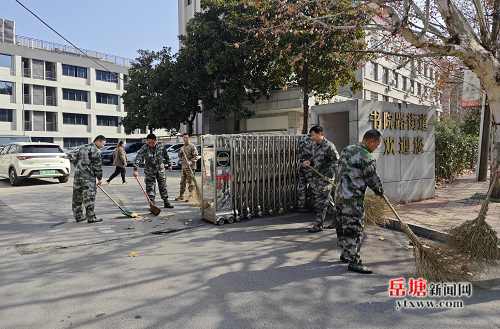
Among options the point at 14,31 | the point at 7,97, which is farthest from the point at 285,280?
the point at 14,31

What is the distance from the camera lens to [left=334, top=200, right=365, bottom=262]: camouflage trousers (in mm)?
4262

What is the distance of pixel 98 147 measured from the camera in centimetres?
711

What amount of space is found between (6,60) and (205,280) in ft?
131

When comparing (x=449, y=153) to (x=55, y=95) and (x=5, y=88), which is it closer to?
(x=55, y=95)

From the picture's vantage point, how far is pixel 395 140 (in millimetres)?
8250

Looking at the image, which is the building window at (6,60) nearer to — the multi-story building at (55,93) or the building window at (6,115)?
the multi-story building at (55,93)

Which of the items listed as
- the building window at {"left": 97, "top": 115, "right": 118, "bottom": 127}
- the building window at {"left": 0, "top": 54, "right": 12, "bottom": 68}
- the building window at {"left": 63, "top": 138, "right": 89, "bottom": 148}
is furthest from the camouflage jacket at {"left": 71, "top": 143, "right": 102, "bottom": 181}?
the building window at {"left": 97, "top": 115, "right": 118, "bottom": 127}

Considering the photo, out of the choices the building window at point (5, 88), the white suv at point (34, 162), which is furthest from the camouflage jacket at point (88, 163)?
the building window at point (5, 88)

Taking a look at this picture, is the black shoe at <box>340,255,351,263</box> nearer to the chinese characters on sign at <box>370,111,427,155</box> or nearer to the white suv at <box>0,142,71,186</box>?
the chinese characters on sign at <box>370,111,427,155</box>

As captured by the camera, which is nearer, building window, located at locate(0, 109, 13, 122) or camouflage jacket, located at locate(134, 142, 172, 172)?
camouflage jacket, located at locate(134, 142, 172, 172)

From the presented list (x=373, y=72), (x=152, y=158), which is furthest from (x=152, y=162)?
(x=373, y=72)

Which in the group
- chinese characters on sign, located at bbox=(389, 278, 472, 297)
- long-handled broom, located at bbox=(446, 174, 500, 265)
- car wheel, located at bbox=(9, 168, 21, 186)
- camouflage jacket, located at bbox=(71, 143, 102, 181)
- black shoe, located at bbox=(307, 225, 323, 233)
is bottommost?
chinese characters on sign, located at bbox=(389, 278, 472, 297)

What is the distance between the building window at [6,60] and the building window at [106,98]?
8.81 meters

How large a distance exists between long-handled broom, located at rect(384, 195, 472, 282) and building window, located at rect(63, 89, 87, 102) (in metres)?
41.6
